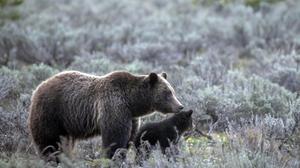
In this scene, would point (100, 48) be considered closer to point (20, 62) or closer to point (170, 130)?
point (20, 62)

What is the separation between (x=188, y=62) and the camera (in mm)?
13055

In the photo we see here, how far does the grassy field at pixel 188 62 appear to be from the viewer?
629 cm

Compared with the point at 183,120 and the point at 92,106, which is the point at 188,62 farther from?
the point at 92,106

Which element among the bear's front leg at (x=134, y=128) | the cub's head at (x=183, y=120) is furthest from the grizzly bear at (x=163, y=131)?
the bear's front leg at (x=134, y=128)

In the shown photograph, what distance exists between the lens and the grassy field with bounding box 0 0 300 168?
6.29 m

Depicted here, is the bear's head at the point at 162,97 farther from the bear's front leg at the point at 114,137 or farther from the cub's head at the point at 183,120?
the bear's front leg at the point at 114,137

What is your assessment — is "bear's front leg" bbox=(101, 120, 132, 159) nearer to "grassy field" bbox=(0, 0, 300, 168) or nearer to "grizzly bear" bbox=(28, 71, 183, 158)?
"grizzly bear" bbox=(28, 71, 183, 158)

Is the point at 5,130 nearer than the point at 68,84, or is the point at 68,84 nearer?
the point at 68,84

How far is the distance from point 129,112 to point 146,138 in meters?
0.57

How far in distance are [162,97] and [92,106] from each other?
86cm

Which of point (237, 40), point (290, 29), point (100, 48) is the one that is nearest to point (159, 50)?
point (100, 48)

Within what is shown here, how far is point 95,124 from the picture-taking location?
6695 millimetres

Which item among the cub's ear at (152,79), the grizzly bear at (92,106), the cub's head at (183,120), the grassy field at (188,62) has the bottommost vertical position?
the grassy field at (188,62)

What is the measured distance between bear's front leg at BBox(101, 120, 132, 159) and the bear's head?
61cm
